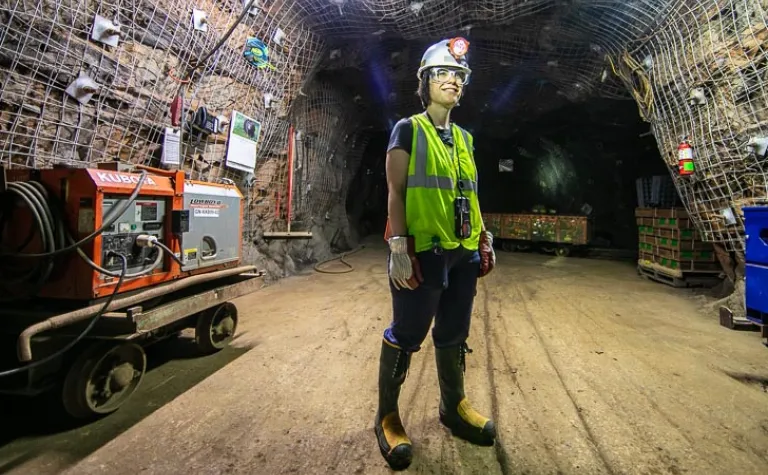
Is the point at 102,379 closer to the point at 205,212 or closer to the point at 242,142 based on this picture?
the point at 205,212

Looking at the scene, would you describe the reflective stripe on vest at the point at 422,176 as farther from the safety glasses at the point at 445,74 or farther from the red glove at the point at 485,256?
the red glove at the point at 485,256

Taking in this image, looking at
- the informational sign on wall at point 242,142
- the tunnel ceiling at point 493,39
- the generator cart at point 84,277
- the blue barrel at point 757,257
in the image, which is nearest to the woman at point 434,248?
the generator cart at point 84,277

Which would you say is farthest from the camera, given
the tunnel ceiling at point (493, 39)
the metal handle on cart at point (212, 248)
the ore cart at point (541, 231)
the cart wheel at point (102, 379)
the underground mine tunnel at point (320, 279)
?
the ore cart at point (541, 231)

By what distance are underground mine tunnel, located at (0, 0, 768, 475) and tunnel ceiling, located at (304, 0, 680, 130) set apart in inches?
2.1

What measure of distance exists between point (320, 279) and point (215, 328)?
3319mm

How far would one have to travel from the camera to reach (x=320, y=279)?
645cm

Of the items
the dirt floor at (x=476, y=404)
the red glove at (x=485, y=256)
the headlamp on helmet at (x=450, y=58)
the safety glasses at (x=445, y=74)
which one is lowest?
the dirt floor at (x=476, y=404)

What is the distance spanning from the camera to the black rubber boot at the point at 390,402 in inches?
68.9

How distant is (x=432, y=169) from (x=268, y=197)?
15.9ft

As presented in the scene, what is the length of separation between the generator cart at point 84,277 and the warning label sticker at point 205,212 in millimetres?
176

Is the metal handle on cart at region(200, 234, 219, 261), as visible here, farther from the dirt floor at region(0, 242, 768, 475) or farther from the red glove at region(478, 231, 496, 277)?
the red glove at region(478, 231, 496, 277)

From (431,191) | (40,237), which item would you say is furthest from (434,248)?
(40,237)

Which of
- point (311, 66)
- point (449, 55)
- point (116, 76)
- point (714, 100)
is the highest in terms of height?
point (311, 66)

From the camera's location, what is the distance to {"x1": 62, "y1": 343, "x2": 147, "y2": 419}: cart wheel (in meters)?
2.00
